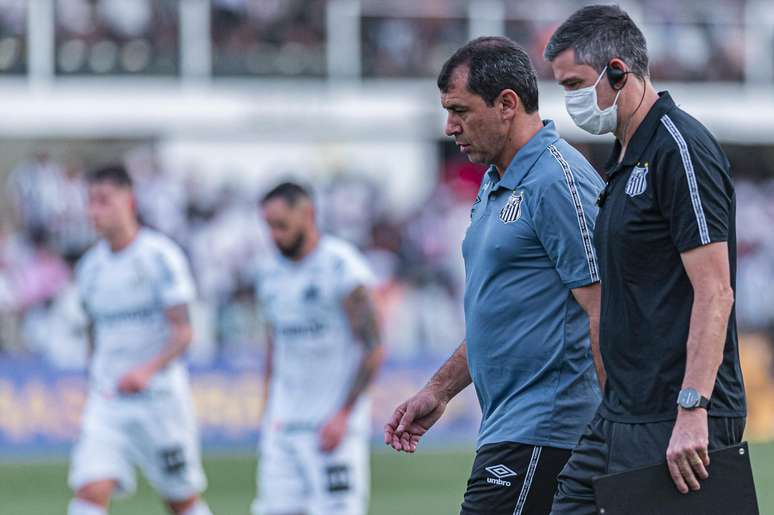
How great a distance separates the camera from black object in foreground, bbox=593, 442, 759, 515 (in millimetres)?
4602

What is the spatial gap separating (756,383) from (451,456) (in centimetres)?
450

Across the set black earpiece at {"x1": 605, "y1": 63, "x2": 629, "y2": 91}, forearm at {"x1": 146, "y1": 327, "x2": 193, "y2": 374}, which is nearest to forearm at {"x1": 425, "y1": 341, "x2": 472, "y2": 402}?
black earpiece at {"x1": 605, "y1": 63, "x2": 629, "y2": 91}

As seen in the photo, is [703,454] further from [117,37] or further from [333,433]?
[117,37]

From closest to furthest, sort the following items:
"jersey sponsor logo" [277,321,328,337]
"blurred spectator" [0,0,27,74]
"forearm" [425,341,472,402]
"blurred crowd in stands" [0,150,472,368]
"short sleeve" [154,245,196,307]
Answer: "forearm" [425,341,472,402] → "jersey sponsor logo" [277,321,328,337] → "short sleeve" [154,245,196,307] → "blurred crowd in stands" [0,150,472,368] → "blurred spectator" [0,0,27,74]

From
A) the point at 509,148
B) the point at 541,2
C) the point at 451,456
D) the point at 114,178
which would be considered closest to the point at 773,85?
the point at 541,2

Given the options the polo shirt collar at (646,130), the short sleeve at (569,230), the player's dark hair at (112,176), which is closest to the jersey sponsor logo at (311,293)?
the player's dark hair at (112,176)

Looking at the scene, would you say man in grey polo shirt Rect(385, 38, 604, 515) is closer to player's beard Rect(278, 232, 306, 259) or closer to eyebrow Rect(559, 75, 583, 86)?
eyebrow Rect(559, 75, 583, 86)

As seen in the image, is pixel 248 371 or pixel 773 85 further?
pixel 773 85

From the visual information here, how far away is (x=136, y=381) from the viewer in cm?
939

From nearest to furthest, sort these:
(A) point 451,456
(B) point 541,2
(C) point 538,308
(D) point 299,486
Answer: (C) point 538,308 < (D) point 299,486 < (A) point 451,456 < (B) point 541,2

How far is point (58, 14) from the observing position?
81.4ft

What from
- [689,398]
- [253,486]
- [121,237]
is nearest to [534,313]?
[689,398]

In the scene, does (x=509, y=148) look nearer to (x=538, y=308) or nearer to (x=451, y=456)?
(x=538, y=308)

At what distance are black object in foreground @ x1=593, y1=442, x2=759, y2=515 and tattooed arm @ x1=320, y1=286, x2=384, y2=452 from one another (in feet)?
14.1
